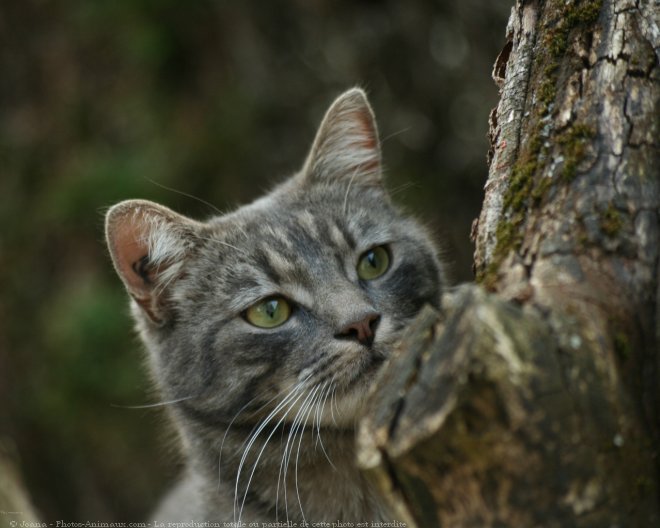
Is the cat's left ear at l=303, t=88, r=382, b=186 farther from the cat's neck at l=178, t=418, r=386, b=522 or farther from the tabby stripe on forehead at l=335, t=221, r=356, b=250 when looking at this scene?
the cat's neck at l=178, t=418, r=386, b=522

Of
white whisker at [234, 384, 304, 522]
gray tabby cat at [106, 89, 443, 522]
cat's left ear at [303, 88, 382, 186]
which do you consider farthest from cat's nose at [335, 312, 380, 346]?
cat's left ear at [303, 88, 382, 186]

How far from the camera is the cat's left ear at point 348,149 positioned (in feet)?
10.7

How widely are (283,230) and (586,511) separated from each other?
1.80 meters

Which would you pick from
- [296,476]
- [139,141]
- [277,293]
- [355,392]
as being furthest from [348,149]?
[139,141]

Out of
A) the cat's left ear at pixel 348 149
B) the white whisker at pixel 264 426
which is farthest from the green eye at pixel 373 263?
the white whisker at pixel 264 426

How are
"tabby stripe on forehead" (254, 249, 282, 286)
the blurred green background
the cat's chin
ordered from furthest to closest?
1. the blurred green background
2. "tabby stripe on forehead" (254, 249, 282, 286)
3. the cat's chin

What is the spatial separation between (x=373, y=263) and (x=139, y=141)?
318 cm

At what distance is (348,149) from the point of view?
11.0 ft

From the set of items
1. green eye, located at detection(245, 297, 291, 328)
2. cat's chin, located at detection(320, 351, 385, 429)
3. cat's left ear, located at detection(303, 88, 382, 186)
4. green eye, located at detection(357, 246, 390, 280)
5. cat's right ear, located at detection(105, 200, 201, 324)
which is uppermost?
cat's left ear, located at detection(303, 88, 382, 186)

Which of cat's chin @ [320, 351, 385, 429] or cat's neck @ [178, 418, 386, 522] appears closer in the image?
cat's chin @ [320, 351, 385, 429]

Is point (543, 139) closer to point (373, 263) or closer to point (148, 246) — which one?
point (373, 263)

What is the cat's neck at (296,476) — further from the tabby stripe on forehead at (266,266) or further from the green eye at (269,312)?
the tabby stripe on forehead at (266,266)

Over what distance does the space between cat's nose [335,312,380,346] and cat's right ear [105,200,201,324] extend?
833 millimetres

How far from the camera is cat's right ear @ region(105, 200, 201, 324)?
9.17ft
